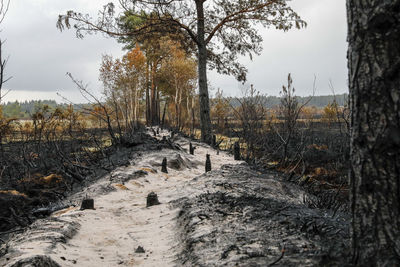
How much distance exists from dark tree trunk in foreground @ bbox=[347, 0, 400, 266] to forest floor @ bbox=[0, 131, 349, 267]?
373 millimetres

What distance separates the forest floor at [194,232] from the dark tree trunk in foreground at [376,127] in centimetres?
37

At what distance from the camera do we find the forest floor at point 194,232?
8.56 feet

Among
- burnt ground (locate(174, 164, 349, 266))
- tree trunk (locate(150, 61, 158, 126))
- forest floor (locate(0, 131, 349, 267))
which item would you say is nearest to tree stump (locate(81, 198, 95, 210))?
forest floor (locate(0, 131, 349, 267))

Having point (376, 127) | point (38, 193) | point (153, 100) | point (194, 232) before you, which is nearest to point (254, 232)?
point (194, 232)

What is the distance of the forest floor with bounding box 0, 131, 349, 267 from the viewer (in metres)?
2.61

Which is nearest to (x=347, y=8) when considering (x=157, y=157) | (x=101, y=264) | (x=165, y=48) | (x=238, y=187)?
(x=101, y=264)

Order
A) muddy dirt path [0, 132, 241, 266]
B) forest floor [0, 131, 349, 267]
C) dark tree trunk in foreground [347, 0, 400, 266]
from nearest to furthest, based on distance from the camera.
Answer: dark tree trunk in foreground [347, 0, 400, 266], forest floor [0, 131, 349, 267], muddy dirt path [0, 132, 241, 266]

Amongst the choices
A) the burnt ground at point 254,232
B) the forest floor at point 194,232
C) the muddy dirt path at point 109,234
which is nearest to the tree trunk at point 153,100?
the muddy dirt path at point 109,234

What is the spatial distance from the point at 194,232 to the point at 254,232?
0.71 m

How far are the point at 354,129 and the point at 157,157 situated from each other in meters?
7.41

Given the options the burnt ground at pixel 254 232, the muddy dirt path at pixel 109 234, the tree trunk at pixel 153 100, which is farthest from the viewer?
the tree trunk at pixel 153 100

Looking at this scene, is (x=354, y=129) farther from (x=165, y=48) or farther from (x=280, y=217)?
(x=165, y=48)

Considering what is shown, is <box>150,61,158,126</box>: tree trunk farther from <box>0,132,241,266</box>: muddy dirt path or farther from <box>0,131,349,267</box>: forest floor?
<box>0,131,349,267</box>: forest floor

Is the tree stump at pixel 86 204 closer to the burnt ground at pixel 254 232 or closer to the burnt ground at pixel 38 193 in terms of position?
the burnt ground at pixel 38 193
